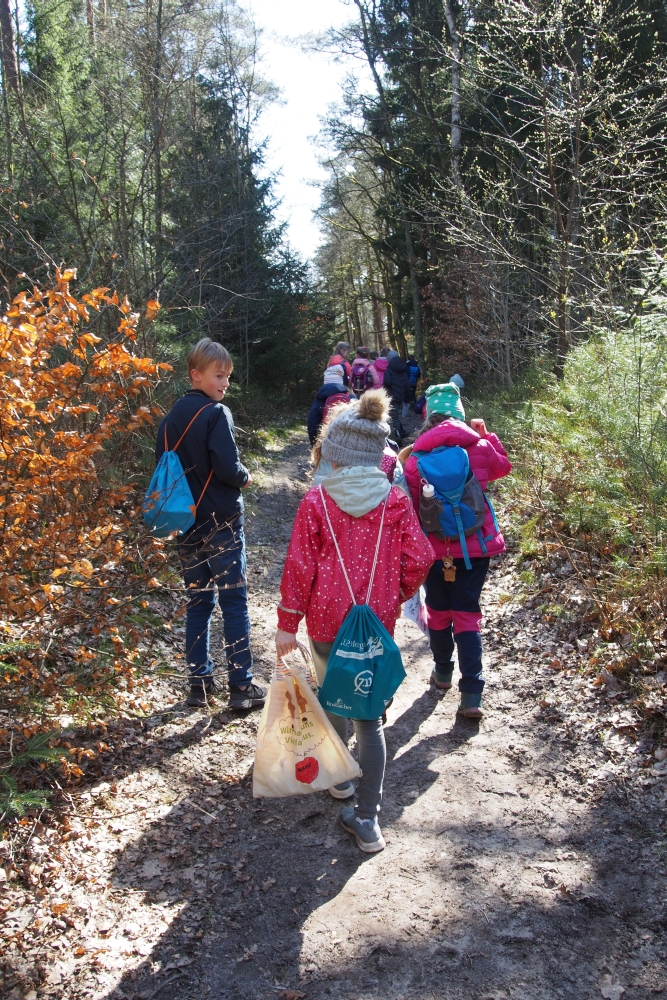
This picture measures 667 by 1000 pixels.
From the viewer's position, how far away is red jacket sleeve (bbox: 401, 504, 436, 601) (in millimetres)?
3430

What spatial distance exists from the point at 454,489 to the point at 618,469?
2.37 meters

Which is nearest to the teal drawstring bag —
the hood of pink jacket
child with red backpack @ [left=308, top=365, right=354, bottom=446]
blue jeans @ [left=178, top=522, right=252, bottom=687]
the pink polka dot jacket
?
the pink polka dot jacket

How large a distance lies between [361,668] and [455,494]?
1.65m

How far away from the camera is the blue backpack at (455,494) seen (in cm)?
452

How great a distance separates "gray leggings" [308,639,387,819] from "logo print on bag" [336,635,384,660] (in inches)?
7.6

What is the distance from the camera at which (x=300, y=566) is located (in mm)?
3408

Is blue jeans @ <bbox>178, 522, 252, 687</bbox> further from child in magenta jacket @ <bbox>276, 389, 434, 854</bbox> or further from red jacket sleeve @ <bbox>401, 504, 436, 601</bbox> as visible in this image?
red jacket sleeve @ <bbox>401, 504, 436, 601</bbox>

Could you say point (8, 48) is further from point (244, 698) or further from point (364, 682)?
point (364, 682)

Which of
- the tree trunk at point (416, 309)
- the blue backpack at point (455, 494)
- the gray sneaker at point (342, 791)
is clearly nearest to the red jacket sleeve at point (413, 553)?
the blue backpack at point (455, 494)

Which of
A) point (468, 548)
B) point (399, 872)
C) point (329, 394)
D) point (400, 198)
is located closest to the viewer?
point (399, 872)

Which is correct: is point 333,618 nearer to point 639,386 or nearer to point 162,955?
point 162,955

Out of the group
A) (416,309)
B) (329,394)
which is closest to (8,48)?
(329,394)

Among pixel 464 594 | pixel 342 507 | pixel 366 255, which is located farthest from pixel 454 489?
pixel 366 255

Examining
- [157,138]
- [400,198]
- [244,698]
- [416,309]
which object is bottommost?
[244,698]
